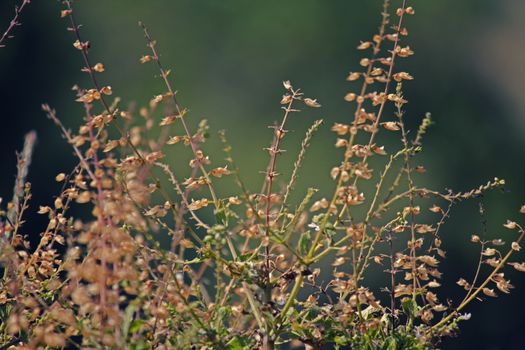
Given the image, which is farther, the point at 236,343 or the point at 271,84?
the point at 271,84

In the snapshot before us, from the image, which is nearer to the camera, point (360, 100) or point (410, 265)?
point (360, 100)

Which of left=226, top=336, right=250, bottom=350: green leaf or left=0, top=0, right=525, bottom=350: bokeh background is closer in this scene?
left=226, top=336, right=250, bottom=350: green leaf

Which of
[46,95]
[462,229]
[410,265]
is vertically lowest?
[462,229]

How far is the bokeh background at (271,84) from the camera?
4.46 m

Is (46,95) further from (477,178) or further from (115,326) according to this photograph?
(115,326)

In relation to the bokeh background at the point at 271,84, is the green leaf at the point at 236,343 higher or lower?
higher

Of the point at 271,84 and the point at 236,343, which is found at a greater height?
the point at 236,343

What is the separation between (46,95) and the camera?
15.3 feet

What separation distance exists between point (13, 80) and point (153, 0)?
0.97 m

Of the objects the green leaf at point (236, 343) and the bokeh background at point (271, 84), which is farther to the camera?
the bokeh background at point (271, 84)

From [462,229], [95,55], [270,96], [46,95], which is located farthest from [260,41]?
[462,229]

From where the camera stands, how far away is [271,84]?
15.8ft

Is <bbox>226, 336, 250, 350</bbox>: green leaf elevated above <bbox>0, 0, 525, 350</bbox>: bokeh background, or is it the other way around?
<bbox>226, 336, 250, 350</bbox>: green leaf

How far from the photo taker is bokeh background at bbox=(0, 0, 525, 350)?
4465mm
